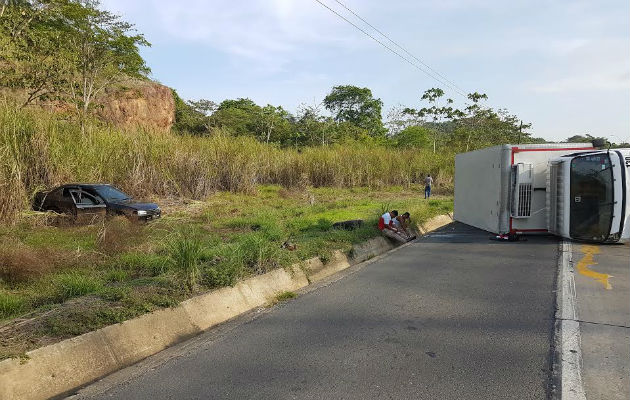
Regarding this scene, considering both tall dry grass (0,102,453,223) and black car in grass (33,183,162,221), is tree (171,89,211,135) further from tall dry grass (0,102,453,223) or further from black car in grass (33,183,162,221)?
black car in grass (33,183,162,221)

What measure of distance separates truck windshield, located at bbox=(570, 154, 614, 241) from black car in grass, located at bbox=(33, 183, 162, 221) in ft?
35.5

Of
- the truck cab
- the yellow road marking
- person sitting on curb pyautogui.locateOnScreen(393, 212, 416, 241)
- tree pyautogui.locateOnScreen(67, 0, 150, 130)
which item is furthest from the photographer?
tree pyautogui.locateOnScreen(67, 0, 150, 130)

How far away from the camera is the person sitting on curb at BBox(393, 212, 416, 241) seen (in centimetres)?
→ 1130

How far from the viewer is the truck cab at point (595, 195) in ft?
31.0

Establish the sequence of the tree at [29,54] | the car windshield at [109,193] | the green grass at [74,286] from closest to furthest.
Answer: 1. the green grass at [74,286]
2. the car windshield at [109,193]
3. the tree at [29,54]

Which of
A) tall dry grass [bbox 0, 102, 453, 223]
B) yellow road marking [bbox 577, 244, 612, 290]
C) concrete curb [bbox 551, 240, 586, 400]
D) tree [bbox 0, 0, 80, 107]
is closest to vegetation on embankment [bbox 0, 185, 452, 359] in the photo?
tall dry grass [bbox 0, 102, 453, 223]

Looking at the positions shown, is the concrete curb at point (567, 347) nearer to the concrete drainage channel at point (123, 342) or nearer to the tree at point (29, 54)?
the concrete drainage channel at point (123, 342)

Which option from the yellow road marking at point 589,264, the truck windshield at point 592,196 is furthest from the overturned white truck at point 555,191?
the yellow road marking at point 589,264

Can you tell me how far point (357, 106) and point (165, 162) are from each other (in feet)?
176

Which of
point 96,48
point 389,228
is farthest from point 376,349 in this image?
point 96,48

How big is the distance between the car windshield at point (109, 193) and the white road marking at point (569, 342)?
11417mm

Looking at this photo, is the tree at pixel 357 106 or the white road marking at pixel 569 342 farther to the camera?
the tree at pixel 357 106

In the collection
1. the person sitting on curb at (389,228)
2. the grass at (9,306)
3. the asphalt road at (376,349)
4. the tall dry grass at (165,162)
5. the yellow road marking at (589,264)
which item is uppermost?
the tall dry grass at (165,162)

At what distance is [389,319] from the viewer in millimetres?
5105
